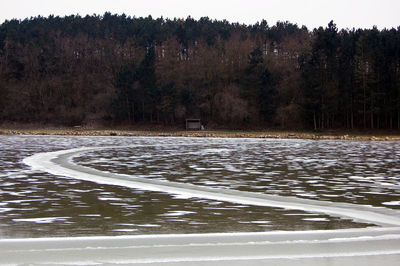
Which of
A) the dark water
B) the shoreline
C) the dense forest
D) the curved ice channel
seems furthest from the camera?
the dense forest

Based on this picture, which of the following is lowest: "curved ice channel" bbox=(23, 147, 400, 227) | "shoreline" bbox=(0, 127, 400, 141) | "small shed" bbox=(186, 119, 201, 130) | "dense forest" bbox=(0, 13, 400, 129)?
"shoreline" bbox=(0, 127, 400, 141)

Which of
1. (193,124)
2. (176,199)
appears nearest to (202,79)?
(193,124)

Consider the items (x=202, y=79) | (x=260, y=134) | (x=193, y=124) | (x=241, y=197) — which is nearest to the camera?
(x=241, y=197)

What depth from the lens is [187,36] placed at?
117 metres

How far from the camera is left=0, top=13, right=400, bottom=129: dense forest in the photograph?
74.9m

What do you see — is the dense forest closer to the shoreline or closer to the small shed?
the small shed

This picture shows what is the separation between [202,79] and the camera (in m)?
88.2

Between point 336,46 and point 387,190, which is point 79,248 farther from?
point 336,46

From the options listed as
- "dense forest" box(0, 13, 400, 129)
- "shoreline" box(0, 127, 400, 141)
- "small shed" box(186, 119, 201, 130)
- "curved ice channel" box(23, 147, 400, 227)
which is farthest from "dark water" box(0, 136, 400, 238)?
"dense forest" box(0, 13, 400, 129)

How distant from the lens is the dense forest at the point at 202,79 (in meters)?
74.9

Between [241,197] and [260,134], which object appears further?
[260,134]

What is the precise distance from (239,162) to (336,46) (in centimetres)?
6473

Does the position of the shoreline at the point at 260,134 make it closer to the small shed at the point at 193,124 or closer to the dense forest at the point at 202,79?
the dense forest at the point at 202,79

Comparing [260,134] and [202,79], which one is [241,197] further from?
[202,79]
